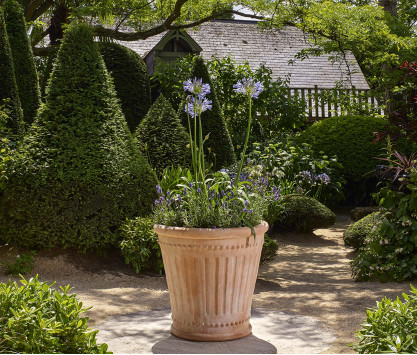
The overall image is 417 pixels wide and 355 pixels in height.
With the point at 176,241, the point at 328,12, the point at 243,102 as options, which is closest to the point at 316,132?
the point at 243,102

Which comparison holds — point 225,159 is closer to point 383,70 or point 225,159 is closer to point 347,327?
point 347,327

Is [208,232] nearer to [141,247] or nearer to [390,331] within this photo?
[390,331]

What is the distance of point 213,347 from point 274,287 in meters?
2.44

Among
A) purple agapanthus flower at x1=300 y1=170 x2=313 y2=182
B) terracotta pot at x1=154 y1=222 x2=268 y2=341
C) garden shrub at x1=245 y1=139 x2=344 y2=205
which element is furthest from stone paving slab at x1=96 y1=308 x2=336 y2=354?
purple agapanthus flower at x1=300 y1=170 x2=313 y2=182

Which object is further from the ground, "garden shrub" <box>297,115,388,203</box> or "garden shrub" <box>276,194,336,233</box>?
"garden shrub" <box>297,115,388,203</box>

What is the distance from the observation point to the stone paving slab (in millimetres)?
3418

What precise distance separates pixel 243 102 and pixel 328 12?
9.15ft

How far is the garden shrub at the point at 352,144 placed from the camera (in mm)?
12109

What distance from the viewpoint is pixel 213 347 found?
3.47m

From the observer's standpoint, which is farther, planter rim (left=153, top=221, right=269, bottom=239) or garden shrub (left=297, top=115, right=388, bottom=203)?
garden shrub (left=297, top=115, right=388, bottom=203)

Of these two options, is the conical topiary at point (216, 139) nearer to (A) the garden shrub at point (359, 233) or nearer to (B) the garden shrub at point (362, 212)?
(A) the garden shrub at point (359, 233)

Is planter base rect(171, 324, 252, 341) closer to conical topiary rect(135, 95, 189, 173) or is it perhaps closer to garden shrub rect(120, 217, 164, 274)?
garden shrub rect(120, 217, 164, 274)

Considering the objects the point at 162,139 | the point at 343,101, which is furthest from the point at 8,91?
the point at 343,101

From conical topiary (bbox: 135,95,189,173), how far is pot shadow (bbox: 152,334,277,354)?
4.29m
